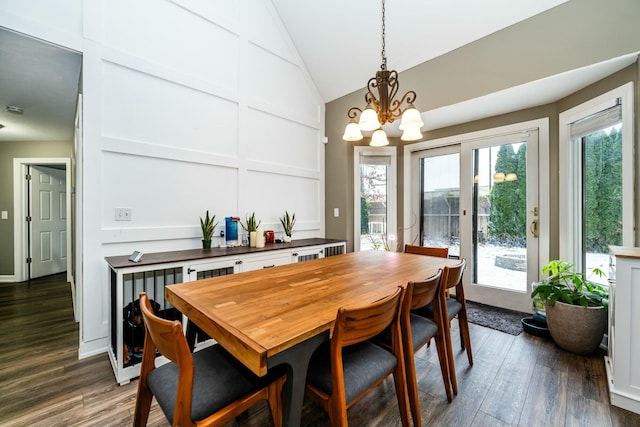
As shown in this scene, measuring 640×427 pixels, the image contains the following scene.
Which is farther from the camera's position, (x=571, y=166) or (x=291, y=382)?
(x=571, y=166)

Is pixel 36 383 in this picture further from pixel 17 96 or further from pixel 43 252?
pixel 43 252

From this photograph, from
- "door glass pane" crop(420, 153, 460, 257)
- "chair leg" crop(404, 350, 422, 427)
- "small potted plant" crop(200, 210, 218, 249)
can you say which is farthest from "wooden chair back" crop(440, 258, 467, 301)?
"small potted plant" crop(200, 210, 218, 249)

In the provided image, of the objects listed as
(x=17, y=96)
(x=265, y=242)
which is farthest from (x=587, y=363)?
(x=17, y=96)

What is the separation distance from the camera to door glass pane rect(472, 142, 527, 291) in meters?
3.04

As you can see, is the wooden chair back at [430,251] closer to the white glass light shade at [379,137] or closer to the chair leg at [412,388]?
the white glass light shade at [379,137]

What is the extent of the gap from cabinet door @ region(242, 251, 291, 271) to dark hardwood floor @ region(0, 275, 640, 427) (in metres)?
1.13

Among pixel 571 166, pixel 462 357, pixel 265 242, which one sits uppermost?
pixel 571 166

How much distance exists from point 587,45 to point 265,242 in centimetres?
331

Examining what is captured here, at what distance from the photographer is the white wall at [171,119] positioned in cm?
210

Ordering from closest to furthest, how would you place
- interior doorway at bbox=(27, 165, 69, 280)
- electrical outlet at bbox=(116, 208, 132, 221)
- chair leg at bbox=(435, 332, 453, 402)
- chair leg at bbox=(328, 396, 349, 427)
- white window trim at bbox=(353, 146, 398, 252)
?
chair leg at bbox=(328, 396, 349, 427) < chair leg at bbox=(435, 332, 453, 402) < electrical outlet at bbox=(116, 208, 132, 221) < white window trim at bbox=(353, 146, 398, 252) < interior doorway at bbox=(27, 165, 69, 280)

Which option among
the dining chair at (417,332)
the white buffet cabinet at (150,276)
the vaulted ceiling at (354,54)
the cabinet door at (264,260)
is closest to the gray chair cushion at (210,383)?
the dining chair at (417,332)

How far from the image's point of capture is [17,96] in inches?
112

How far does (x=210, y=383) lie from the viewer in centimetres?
104

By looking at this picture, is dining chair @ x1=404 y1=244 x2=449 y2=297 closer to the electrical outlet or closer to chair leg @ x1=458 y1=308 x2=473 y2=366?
chair leg @ x1=458 y1=308 x2=473 y2=366
